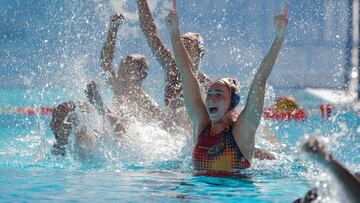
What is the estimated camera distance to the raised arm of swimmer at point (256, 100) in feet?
9.95

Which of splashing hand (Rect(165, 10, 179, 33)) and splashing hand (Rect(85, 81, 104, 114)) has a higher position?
splashing hand (Rect(165, 10, 179, 33))

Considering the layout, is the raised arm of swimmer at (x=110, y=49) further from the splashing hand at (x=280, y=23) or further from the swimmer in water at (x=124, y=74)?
the splashing hand at (x=280, y=23)

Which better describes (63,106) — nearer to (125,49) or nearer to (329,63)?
(125,49)

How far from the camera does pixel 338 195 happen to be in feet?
5.57

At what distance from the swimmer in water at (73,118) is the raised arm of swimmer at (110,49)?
37 cm

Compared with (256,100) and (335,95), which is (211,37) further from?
(256,100)

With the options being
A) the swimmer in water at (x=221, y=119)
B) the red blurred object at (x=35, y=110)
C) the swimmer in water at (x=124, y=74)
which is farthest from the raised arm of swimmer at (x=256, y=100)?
the red blurred object at (x=35, y=110)

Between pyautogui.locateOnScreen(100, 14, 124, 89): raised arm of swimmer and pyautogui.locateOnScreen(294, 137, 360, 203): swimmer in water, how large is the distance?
318cm

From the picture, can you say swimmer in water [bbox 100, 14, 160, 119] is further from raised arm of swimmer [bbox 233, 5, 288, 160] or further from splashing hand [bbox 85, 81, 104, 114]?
raised arm of swimmer [bbox 233, 5, 288, 160]

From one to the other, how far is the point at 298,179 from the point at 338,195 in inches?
67.2

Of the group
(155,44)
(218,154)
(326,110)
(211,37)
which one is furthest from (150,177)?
(211,37)

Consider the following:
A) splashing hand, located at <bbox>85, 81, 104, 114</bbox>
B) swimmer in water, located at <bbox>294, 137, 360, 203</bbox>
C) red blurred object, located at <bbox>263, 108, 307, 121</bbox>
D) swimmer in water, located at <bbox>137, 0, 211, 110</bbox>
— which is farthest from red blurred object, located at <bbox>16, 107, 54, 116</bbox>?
swimmer in water, located at <bbox>294, 137, 360, 203</bbox>

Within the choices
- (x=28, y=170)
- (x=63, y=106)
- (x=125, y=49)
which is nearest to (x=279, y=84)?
(x=125, y=49)

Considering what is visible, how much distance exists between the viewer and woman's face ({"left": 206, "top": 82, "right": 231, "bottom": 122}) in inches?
127
